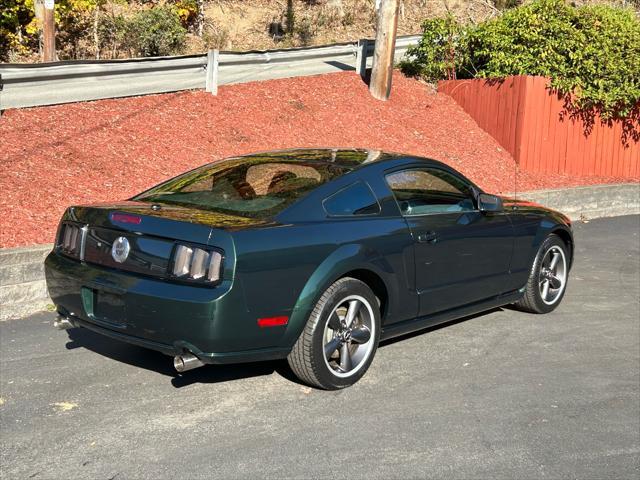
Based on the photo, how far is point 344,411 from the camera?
5.09 meters

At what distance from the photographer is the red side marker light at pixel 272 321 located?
486cm

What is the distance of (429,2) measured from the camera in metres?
28.9

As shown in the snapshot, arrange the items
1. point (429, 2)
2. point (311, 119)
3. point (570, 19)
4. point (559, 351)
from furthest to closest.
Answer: point (429, 2) < point (570, 19) < point (311, 119) < point (559, 351)

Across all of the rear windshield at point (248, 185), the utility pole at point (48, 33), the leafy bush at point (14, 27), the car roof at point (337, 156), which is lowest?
the rear windshield at point (248, 185)

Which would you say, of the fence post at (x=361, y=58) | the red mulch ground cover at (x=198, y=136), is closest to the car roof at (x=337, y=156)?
the red mulch ground cover at (x=198, y=136)

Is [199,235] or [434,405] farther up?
[199,235]

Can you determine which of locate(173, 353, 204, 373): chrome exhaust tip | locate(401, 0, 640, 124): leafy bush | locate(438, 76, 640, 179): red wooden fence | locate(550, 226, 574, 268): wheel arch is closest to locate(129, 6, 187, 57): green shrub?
locate(438, 76, 640, 179): red wooden fence

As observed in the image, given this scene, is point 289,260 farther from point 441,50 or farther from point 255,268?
point 441,50

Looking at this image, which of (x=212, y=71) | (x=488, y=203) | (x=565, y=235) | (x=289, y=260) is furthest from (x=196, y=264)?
(x=212, y=71)

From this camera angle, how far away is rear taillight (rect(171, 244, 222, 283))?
470 centimetres

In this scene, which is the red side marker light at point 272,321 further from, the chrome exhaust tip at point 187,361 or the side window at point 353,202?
the side window at point 353,202

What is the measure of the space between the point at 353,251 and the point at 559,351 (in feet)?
7.20

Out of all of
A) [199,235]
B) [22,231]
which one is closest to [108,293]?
[199,235]

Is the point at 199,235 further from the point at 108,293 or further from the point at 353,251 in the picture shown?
the point at 353,251
